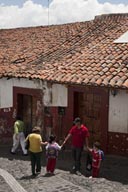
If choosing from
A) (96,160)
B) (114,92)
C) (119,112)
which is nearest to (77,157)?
(96,160)

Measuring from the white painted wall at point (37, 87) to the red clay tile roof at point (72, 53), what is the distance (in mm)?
456

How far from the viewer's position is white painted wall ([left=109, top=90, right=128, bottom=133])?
522 inches

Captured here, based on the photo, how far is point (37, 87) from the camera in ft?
51.8

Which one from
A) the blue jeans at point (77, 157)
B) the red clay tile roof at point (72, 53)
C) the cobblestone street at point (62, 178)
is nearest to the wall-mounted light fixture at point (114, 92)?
the red clay tile roof at point (72, 53)

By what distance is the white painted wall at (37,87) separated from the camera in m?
15.1

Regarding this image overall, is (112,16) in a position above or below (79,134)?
above

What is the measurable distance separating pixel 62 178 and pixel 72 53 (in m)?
6.91

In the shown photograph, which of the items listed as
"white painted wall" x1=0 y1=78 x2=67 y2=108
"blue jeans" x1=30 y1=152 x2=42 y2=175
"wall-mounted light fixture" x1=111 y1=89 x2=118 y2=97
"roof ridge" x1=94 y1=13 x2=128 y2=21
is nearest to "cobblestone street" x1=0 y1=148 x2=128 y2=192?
"blue jeans" x1=30 y1=152 x2=42 y2=175

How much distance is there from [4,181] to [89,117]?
15.3 ft

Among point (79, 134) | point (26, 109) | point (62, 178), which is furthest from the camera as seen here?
point (26, 109)

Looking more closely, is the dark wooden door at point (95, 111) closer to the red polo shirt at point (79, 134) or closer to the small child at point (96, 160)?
the red polo shirt at point (79, 134)

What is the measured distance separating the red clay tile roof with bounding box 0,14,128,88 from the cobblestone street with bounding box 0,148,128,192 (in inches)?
99.5

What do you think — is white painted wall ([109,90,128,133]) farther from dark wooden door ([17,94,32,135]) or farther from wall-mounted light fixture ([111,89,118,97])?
dark wooden door ([17,94,32,135])

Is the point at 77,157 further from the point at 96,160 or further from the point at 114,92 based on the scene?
the point at 114,92
